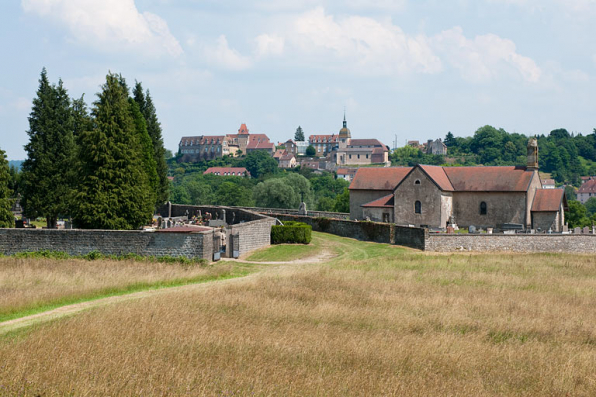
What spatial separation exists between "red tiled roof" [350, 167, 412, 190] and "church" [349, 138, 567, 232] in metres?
2.55

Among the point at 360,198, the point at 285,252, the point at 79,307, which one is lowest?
the point at 79,307

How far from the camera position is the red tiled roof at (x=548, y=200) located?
172 feet

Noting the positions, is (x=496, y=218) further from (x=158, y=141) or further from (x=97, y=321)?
(x=97, y=321)

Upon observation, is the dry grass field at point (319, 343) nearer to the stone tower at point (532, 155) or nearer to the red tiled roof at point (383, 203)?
the red tiled roof at point (383, 203)

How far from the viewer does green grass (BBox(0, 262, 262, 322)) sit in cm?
1939

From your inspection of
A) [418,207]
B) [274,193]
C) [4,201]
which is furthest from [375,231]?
[274,193]

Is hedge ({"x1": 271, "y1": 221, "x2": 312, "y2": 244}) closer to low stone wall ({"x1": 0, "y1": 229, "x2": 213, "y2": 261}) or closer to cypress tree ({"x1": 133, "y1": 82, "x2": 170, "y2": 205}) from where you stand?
low stone wall ({"x1": 0, "y1": 229, "x2": 213, "y2": 261})

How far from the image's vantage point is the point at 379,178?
60375 mm

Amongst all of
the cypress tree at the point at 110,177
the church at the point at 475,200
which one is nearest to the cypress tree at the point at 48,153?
the cypress tree at the point at 110,177

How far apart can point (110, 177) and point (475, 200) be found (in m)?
32.3

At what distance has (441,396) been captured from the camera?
38.8ft

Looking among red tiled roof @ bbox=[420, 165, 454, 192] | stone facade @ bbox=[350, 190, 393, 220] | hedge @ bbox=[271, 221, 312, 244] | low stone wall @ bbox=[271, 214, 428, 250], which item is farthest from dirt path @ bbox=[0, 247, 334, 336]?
stone facade @ bbox=[350, 190, 393, 220]

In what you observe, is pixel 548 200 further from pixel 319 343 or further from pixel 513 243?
pixel 319 343

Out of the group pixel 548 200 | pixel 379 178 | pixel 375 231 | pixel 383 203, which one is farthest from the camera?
pixel 379 178
